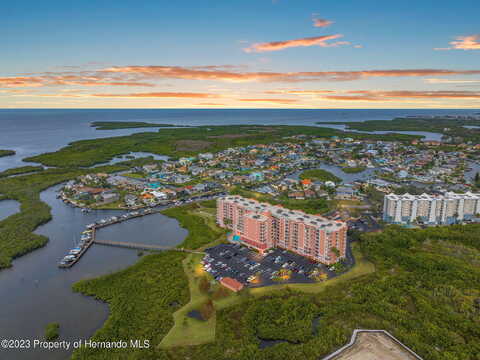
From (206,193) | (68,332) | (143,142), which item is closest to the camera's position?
(68,332)

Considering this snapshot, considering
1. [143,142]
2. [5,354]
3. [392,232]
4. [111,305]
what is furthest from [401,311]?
[143,142]

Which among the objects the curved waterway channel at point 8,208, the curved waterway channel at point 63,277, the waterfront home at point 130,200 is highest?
the waterfront home at point 130,200

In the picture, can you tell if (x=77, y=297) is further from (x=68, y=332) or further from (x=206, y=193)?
(x=206, y=193)

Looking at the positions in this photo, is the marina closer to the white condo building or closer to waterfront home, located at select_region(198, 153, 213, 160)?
the white condo building

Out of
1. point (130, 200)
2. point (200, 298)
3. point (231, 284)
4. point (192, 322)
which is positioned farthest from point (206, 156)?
point (192, 322)

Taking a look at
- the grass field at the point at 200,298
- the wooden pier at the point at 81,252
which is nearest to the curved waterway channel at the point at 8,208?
the wooden pier at the point at 81,252

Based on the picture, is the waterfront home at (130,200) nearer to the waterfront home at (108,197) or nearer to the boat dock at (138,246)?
the waterfront home at (108,197)
